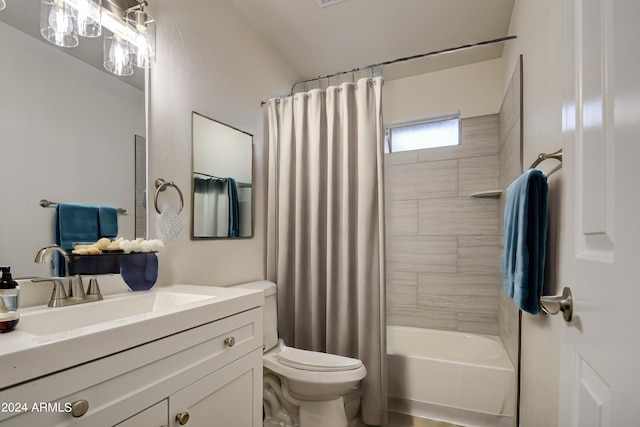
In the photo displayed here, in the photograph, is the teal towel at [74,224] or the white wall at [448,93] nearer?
the teal towel at [74,224]

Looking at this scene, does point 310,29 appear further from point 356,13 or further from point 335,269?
point 335,269

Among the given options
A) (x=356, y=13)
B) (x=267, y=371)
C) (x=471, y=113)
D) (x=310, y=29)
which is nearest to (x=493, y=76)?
(x=471, y=113)

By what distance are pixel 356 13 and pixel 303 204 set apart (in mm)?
1327

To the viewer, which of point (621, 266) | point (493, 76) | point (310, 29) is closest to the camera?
point (621, 266)

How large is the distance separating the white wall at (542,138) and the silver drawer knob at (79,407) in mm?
1434

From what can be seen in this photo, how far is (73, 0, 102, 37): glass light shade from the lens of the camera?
3.88ft

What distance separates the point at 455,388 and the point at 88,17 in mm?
2735

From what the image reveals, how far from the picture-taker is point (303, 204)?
2156 millimetres

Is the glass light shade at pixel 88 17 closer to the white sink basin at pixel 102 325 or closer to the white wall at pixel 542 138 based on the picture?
the white sink basin at pixel 102 325

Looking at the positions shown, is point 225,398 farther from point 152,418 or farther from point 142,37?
point 142,37

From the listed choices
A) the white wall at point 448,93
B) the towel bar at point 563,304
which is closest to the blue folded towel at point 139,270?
the towel bar at point 563,304

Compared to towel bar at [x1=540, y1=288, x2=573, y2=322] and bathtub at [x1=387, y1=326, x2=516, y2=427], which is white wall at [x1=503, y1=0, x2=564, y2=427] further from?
towel bar at [x1=540, y1=288, x2=573, y2=322]

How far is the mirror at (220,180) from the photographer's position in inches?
68.2

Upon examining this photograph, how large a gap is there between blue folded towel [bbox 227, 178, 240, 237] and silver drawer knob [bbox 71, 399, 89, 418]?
1.30 meters
